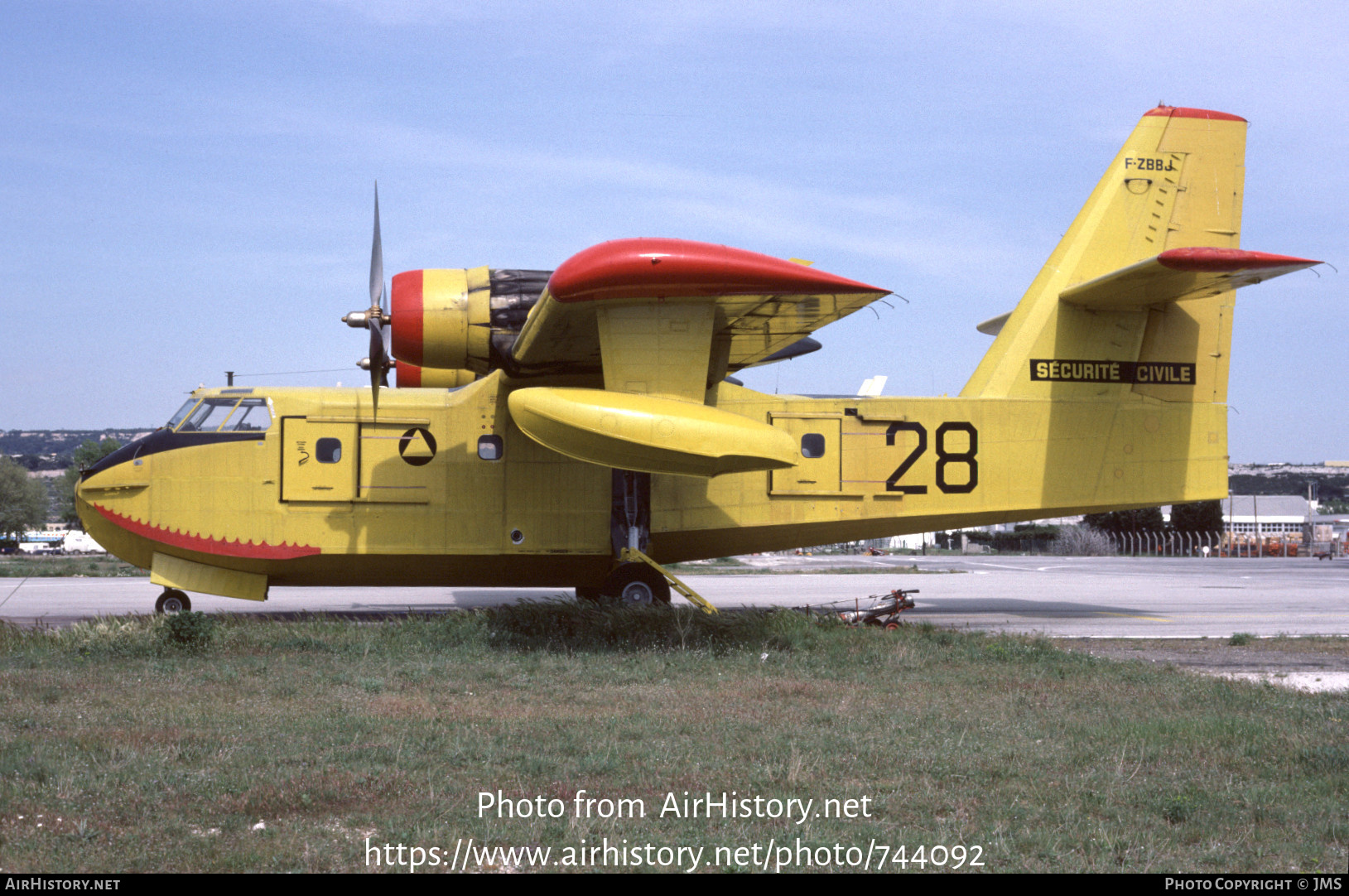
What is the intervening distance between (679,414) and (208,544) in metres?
7.47

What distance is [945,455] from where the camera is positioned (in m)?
15.6

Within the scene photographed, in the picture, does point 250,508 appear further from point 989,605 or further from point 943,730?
point 989,605

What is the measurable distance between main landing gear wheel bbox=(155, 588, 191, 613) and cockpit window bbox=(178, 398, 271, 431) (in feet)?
7.82

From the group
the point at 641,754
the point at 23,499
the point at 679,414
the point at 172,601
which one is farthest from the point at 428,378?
the point at 23,499

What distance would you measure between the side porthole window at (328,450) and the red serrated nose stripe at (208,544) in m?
1.26

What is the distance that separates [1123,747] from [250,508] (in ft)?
38.8

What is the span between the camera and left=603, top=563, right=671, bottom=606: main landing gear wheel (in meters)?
14.5

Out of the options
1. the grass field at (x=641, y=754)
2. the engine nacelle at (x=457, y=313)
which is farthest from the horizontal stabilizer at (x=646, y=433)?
the grass field at (x=641, y=754)

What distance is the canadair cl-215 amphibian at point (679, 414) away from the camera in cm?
1266

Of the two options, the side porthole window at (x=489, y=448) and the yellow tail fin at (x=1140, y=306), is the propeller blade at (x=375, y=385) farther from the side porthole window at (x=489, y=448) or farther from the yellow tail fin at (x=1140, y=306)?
the yellow tail fin at (x=1140, y=306)

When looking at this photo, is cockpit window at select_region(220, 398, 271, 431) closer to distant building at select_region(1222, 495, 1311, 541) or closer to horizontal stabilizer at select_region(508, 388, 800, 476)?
horizontal stabilizer at select_region(508, 388, 800, 476)

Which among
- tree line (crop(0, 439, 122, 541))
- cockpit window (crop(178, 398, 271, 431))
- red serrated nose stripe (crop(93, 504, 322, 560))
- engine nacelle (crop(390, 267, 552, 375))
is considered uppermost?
engine nacelle (crop(390, 267, 552, 375))

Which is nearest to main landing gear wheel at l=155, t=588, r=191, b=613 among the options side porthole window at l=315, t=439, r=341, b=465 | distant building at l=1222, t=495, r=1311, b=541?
side porthole window at l=315, t=439, r=341, b=465

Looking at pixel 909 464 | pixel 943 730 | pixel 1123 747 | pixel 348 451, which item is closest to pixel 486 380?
pixel 348 451
